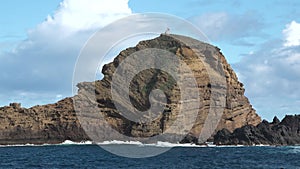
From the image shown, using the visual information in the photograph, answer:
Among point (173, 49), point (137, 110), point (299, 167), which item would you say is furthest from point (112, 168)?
point (173, 49)

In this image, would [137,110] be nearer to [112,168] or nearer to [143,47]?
[143,47]

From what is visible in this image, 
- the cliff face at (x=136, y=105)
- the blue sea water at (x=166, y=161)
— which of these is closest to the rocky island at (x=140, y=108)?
the cliff face at (x=136, y=105)

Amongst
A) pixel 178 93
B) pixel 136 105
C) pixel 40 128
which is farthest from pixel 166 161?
pixel 40 128

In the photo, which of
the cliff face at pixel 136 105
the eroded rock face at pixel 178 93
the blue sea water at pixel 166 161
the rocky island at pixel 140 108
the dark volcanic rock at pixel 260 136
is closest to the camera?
the blue sea water at pixel 166 161

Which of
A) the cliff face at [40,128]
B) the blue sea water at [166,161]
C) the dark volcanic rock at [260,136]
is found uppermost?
the cliff face at [40,128]

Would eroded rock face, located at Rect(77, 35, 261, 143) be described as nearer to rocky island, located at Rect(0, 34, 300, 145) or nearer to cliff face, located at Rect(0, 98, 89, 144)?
rocky island, located at Rect(0, 34, 300, 145)

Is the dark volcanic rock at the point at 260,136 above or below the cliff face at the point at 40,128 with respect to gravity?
below

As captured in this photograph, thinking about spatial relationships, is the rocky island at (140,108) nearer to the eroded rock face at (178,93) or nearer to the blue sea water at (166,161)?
the eroded rock face at (178,93)
